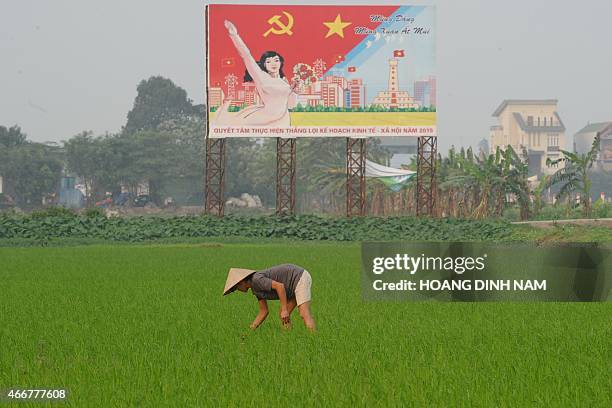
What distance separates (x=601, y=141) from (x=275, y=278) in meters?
147

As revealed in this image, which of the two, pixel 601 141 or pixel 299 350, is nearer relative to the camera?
pixel 299 350

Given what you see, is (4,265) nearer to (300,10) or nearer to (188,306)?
(188,306)

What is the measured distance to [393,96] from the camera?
44.5 metres

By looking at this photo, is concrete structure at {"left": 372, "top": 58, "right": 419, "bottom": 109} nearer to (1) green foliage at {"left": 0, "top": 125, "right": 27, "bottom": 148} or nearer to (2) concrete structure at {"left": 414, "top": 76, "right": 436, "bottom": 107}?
(2) concrete structure at {"left": 414, "top": 76, "right": 436, "bottom": 107}

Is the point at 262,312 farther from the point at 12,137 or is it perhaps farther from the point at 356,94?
the point at 12,137

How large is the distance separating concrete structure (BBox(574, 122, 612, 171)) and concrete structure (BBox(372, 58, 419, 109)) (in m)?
74.3

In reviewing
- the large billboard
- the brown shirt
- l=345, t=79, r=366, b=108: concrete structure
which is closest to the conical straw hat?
the brown shirt

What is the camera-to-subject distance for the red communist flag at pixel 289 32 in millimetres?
44125

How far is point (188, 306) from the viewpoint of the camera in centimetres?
1756

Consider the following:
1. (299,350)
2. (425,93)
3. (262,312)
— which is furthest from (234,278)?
(425,93)

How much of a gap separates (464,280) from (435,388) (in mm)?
7013

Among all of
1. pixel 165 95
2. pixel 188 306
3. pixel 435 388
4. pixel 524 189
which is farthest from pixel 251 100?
pixel 165 95

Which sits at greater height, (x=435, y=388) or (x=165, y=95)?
(x=165, y=95)

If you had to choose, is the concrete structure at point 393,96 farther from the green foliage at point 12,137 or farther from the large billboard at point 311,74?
the green foliage at point 12,137
